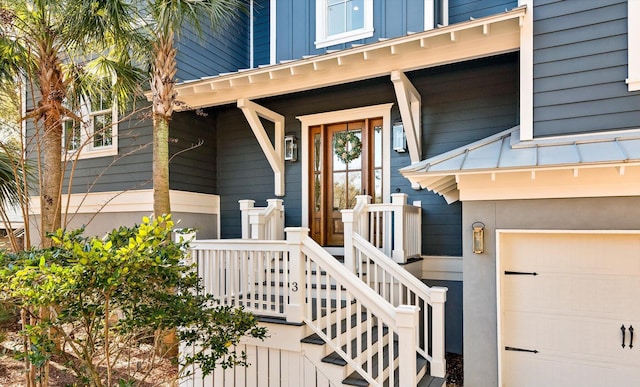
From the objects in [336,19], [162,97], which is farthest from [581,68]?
[162,97]

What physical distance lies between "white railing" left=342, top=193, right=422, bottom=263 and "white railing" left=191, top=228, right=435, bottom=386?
0.97 metres

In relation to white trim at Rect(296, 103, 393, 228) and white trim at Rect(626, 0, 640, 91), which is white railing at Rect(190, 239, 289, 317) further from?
white trim at Rect(626, 0, 640, 91)

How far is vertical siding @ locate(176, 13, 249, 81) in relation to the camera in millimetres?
7235

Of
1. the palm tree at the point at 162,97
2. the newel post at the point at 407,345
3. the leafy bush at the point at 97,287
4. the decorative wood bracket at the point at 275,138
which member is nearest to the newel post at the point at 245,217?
the decorative wood bracket at the point at 275,138

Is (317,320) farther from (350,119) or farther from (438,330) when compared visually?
(350,119)

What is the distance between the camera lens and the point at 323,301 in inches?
195

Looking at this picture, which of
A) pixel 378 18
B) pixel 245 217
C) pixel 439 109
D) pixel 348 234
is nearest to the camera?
pixel 348 234

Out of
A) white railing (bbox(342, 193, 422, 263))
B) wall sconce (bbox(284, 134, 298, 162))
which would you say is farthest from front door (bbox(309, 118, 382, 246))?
white railing (bbox(342, 193, 422, 263))

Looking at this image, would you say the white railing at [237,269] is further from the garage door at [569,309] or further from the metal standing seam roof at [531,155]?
the garage door at [569,309]

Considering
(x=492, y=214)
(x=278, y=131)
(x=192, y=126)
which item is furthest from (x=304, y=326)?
(x=192, y=126)

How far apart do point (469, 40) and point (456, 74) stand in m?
1.20

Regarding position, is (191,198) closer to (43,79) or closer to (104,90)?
(104,90)

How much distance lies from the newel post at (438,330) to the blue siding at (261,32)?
5914 millimetres

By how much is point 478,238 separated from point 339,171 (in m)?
3.01
